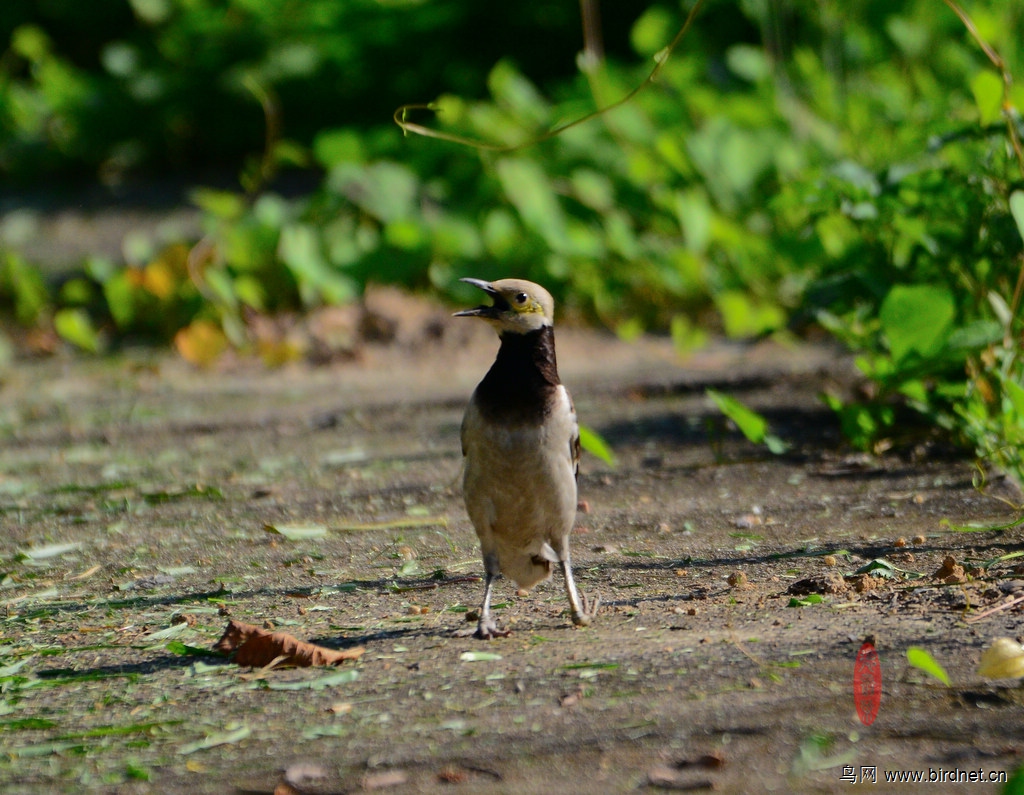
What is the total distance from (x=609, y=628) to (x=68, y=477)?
258 centimetres

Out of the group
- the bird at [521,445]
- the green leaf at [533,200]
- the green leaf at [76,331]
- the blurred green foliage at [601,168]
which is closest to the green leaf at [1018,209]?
the blurred green foliage at [601,168]


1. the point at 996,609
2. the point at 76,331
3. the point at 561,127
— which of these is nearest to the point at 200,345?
the point at 76,331

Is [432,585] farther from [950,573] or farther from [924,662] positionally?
[924,662]

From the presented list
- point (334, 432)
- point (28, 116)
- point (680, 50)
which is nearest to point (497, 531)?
point (334, 432)

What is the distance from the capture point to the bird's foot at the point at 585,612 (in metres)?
2.91

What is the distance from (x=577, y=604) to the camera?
295 centimetres

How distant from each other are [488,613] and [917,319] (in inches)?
66.5

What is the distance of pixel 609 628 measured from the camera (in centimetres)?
286

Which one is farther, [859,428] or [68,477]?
[68,477]

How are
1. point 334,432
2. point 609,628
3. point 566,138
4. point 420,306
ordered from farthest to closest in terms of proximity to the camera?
point 566,138 → point 420,306 → point 334,432 → point 609,628

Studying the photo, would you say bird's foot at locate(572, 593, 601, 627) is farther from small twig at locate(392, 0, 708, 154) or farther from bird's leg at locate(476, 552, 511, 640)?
small twig at locate(392, 0, 708, 154)

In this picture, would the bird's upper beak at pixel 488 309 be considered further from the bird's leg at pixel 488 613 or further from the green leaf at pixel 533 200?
the green leaf at pixel 533 200

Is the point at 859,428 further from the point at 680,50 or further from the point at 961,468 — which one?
the point at 680,50

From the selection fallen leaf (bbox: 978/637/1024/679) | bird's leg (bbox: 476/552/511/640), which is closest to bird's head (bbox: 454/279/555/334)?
bird's leg (bbox: 476/552/511/640)
